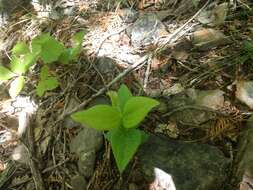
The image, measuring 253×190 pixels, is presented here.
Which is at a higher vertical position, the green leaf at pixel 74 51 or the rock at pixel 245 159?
the green leaf at pixel 74 51

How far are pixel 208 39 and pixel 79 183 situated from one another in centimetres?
118

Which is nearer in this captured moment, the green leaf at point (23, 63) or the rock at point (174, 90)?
the rock at point (174, 90)

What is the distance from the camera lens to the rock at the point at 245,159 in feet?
5.07

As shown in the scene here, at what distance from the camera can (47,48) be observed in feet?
7.25

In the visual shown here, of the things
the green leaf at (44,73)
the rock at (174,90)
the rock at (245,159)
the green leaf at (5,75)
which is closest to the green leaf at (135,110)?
the rock at (174,90)

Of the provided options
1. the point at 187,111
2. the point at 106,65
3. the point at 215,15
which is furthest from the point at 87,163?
the point at 215,15

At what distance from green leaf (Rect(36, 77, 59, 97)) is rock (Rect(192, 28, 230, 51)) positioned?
924mm

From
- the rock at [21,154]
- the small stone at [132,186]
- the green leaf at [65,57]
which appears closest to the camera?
the small stone at [132,186]

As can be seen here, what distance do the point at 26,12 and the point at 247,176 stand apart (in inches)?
88.0

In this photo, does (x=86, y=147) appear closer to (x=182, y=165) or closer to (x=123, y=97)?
(x=123, y=97)

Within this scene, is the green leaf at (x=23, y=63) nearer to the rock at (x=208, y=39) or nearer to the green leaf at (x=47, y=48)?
the green leaf at (x=47, y=48)

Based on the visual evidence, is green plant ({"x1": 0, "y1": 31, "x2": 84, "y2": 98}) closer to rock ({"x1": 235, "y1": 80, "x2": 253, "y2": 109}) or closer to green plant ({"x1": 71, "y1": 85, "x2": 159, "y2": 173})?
green plant ({"x1": 71, "y1": 85, "x2": 159, "y2": 173})

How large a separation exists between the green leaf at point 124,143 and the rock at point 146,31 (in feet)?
2.72

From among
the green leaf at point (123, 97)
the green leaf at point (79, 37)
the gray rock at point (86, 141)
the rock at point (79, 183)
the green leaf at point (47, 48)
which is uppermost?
the green leaf at point (79, 37)
